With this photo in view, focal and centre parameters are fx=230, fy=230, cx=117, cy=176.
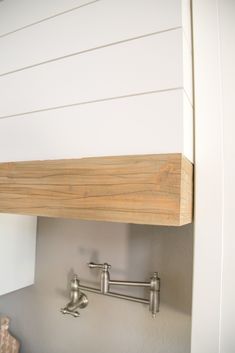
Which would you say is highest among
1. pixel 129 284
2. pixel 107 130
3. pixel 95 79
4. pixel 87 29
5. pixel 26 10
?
pixel 26 10

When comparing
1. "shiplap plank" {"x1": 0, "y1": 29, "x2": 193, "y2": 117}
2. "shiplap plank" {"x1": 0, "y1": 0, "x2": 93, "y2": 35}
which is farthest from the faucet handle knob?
"shiplap plank" {"x1": 0, "y1": 0, "x2": 93, "y2": 35}

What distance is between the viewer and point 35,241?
1207mm

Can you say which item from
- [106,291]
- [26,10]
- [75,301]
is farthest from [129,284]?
[26,10]

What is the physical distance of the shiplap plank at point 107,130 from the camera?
529 millimetres

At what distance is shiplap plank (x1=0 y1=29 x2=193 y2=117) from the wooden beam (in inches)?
7.1

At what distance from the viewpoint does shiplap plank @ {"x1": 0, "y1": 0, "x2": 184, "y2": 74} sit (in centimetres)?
57

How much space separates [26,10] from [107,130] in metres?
0.56

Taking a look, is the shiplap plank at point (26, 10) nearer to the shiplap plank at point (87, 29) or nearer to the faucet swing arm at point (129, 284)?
the shiplap plank at point (87, 29)

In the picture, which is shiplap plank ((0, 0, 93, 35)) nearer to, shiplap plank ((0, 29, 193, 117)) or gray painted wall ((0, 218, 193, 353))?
shiplap plank ((0, 29, 193, 117))

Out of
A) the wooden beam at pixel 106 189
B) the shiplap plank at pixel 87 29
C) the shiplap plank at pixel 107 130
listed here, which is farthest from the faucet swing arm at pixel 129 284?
the shiplap plank at pixel 87 29

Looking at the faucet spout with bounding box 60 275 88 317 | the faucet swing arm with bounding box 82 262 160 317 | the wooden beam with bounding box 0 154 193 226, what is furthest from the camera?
the faucet spout with bounding box 60 275 88 317

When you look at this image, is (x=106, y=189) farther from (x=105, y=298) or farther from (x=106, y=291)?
(x=105, y=298)

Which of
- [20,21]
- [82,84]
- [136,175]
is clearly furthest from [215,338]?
[20,21]

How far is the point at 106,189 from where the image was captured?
22.0 inches
